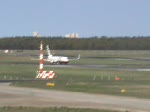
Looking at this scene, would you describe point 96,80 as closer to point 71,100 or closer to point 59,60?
point 71,100

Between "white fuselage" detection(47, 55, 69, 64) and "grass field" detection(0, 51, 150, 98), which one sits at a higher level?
"grass field" detection(0, 51, 150, 98)

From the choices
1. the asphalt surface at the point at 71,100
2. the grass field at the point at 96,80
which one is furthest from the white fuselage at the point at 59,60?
the asphalt surface at the point at 71,100

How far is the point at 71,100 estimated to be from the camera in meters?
32.8

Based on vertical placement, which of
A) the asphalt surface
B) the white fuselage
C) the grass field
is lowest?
the white fuselage

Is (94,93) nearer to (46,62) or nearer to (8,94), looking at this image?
(8,94)

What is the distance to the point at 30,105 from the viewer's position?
3056cm

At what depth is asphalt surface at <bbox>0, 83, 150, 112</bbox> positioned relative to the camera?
29.6 m

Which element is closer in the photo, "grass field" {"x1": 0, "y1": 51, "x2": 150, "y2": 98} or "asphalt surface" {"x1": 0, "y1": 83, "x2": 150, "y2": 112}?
"asphalt surface" {"x1": 0, "y1": 83, "x2": 150, "y2": 112}

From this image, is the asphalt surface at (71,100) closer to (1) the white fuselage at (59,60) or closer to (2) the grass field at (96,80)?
(2) the grass field at (96,80)

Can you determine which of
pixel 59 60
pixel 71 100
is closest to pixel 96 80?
pixel 71 100

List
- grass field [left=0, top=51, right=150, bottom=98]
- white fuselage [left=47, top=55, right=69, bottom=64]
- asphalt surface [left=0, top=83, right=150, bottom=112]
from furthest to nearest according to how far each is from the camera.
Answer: white fuselage [left=47, top=55, right=69, bottom=64], grass field [left=0, top=51, right=150, bottom=98], asphalt surface [left=0, top=83, right=150, bottom=112]

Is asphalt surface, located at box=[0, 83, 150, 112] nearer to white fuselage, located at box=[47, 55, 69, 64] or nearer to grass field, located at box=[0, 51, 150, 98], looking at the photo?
grass field, located at box=[0, 51, 150, 98]

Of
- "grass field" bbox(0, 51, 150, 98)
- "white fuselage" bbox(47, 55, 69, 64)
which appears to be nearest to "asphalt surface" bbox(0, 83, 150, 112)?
"grass field" bbox(0, 51, 150, 98)

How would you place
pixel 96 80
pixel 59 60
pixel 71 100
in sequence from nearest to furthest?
pixel 71 100, pixel 96 80, pixel 59 60
